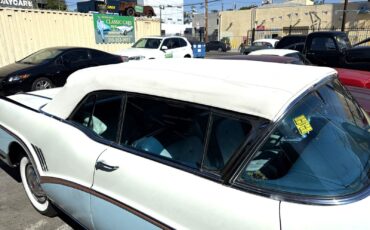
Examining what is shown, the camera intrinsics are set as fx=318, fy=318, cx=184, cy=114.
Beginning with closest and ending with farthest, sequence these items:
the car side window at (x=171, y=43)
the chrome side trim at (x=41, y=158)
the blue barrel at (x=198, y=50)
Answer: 1. the chrome side trim at (x=41, y=158)
2. the car side window at (x=171, y=43)
3. the blue barrel at (x=198, y=50)

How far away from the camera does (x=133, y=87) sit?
2148 millimetres

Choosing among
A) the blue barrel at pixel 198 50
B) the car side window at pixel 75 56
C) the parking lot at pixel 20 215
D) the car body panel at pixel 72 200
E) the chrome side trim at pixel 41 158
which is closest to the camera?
the car body panel at pixel 72 200

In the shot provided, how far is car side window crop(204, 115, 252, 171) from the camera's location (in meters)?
1.70

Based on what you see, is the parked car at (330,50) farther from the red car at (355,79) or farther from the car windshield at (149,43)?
the car windshield at (149,43)

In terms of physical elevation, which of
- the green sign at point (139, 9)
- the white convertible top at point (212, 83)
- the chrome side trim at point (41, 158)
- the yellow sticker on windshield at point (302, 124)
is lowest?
the chrome side trim at point (41, 158)

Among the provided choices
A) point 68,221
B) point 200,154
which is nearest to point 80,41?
point 68,221

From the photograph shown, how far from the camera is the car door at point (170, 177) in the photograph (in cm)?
155

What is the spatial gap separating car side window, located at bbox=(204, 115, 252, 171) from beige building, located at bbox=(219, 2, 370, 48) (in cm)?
4073

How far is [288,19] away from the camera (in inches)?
1815

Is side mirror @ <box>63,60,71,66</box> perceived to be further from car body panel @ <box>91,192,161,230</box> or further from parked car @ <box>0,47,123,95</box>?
car body panel @ <box>91,192,161,230</box>

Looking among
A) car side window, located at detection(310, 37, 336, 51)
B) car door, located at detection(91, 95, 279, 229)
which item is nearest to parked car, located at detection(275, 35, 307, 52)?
car side window, located at detection(310, 37, 336, 51)

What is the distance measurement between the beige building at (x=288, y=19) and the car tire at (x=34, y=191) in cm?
4005

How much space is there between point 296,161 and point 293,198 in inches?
8.3

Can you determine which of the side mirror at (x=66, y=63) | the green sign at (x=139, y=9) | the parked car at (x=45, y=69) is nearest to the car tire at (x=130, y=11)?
the green sign at (x=139, y=9)
